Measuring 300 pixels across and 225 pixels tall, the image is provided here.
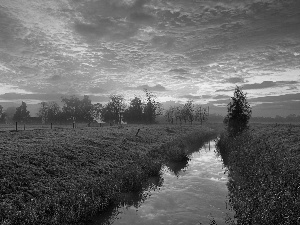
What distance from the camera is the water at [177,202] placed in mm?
13648

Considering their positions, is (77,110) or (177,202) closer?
(177,202)

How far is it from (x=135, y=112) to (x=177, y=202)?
114 meters

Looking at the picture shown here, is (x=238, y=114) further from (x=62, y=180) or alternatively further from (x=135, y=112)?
(x=135, y=112)

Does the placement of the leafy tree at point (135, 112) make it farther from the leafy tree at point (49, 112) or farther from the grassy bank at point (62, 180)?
the grassy bank at point (62, 180)

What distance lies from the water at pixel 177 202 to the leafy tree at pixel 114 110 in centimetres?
10748

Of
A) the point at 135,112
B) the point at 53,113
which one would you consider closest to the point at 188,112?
the point at 135,112

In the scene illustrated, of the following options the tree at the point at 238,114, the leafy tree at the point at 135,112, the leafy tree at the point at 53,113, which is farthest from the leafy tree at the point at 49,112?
the tree at the point at 238,114

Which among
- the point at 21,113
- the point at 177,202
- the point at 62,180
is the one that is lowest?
the point at 177,202

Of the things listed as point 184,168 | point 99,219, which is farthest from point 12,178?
point 184,168

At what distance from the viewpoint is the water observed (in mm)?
13648

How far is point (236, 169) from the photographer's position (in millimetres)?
22078

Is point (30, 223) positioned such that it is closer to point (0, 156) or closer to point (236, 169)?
point (0, 156)

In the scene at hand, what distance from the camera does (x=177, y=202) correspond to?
16.3 metres

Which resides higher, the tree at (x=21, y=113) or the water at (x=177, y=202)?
the tree at (x=21, y=113)
